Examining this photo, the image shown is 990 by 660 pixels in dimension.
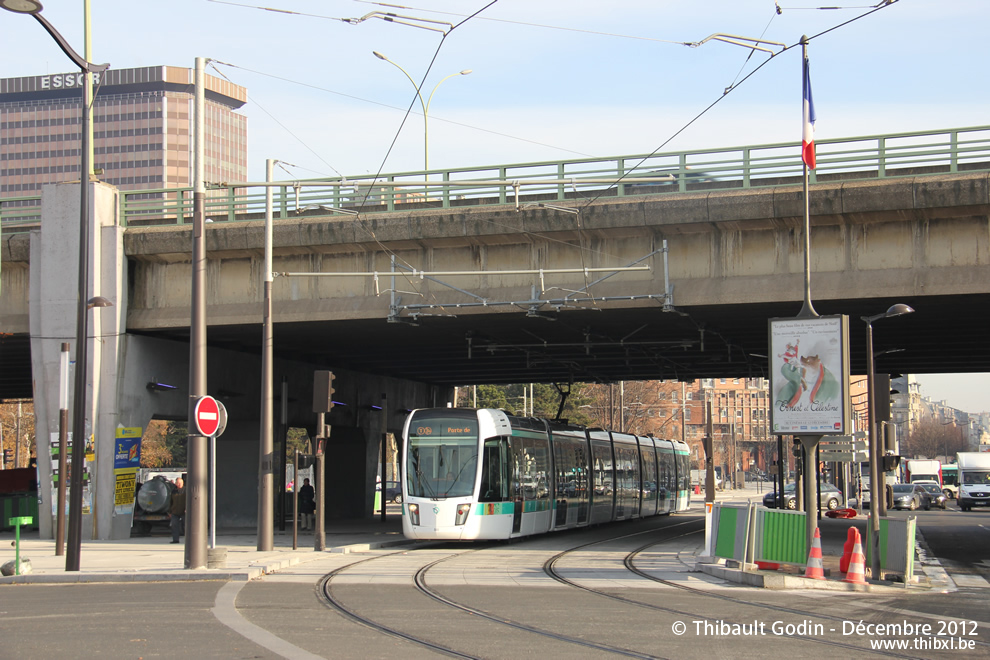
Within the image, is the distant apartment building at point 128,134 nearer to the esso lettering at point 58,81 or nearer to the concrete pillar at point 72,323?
the esso lettering at point 58,81

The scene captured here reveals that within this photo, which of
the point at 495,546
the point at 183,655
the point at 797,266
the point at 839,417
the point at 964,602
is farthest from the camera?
the point at 495,546

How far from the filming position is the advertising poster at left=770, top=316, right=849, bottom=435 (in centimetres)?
1681

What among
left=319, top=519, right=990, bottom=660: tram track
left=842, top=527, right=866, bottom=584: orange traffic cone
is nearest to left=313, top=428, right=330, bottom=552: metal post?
left=319, top=519, right=990, bottom=660: tram track

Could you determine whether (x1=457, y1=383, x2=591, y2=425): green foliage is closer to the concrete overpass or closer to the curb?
the concrete overpass

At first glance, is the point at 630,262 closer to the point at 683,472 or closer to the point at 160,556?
the point at 160,556

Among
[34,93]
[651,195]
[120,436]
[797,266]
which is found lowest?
[120,436]

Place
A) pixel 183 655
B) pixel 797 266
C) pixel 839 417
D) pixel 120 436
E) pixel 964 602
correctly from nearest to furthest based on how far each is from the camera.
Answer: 1. pixel 183 655
2. pixel 964 602
3. pixel 839 417
4. pixel 797 266
5. pixel 120 436

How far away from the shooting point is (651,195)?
23.3 metres

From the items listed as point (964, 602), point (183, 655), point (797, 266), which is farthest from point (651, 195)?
point (183, 655)

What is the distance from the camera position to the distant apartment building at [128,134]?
513 feet

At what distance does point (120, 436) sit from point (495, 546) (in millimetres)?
9643

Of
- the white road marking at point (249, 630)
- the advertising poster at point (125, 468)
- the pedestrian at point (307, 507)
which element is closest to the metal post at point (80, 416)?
the white road marking at point (249, 630)

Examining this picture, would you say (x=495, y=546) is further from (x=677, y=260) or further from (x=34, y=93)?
(x=34, y=93)


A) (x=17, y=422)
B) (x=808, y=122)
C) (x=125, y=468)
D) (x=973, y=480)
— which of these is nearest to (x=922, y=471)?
(x=973, y=480)
